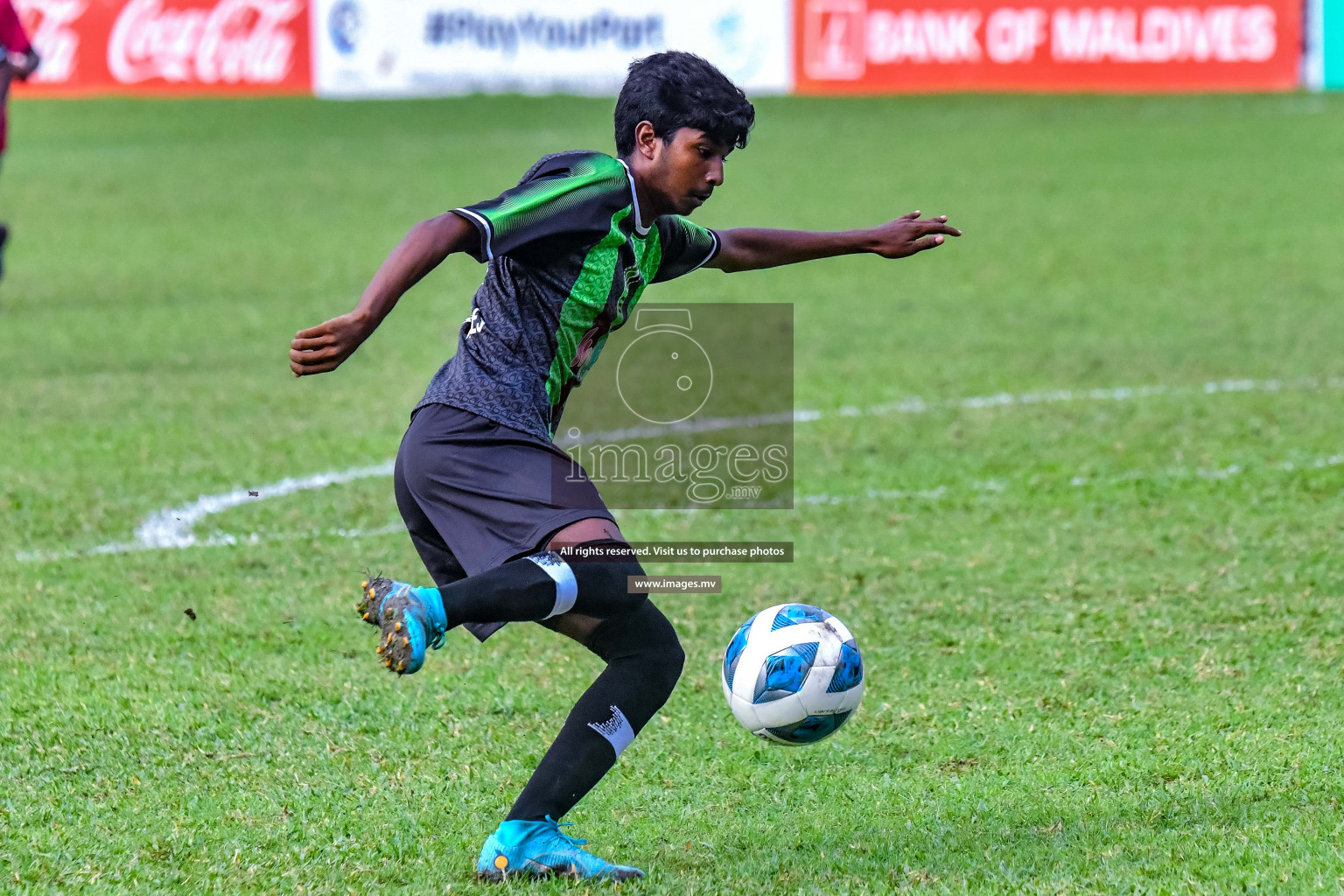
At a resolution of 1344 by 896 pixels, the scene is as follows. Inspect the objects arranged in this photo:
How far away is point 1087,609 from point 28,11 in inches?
760

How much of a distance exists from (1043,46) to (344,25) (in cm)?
880

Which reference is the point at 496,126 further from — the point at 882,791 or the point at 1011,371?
the point at 882,791

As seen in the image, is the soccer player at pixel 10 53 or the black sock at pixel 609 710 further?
the soccer player at pixel 10 53

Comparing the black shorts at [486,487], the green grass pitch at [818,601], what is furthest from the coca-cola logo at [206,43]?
the black shorts at [486,487]

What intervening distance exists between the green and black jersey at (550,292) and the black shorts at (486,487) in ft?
0.15

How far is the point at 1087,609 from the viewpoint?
511 centimetres

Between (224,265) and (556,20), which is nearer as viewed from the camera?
(224,265)

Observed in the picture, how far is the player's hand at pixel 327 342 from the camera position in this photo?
2955mm

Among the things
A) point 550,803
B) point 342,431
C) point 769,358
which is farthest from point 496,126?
point 550,803

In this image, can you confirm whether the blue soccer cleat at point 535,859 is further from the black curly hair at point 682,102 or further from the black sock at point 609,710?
the black curly hair at point 682,102

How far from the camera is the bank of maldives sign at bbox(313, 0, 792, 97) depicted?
21062 millimetres

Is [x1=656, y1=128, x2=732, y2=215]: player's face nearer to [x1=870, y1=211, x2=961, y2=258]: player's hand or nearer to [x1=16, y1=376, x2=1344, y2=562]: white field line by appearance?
[x1=870, y1=211, x2=961, y2=258]: player's hand

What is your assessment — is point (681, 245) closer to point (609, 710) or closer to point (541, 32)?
point (609, 710)

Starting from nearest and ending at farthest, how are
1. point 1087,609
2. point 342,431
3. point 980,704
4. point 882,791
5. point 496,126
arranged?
1. point 882,791
2. point 980,704
3. point 1087,609
4. point 342,431
5. point 496,126
